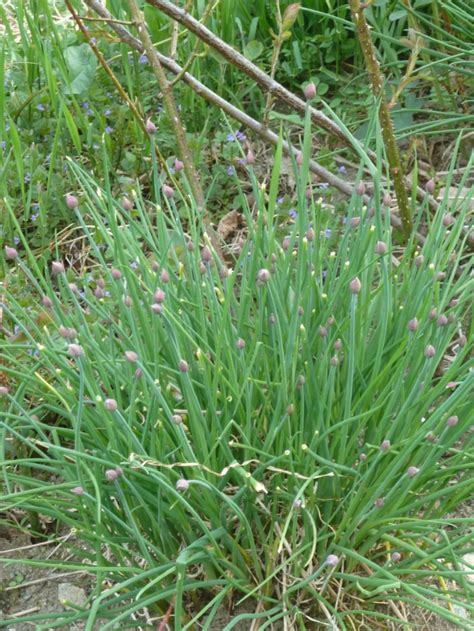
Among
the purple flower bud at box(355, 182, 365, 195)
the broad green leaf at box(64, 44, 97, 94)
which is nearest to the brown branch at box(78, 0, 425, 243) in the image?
the purple flower bud at box(355, 182, 365, 195)

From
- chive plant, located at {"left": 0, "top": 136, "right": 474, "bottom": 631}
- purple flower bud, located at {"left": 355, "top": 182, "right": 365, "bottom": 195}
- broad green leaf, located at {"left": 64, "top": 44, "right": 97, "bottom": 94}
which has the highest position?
purple flower bud, located at {"left": 355, "top": 182, "right": 365, "bottom": 195}

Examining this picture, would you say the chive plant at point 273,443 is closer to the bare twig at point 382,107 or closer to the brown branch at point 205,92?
the bare twig at point 382,107

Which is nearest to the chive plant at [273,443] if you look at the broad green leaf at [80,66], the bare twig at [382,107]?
the bare twig at [382,107]

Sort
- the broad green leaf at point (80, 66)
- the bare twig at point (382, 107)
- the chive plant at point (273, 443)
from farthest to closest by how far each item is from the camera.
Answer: the broad green leaf at point (80, 66) → the bare twig at point (382, 107) → the chive plant at point (273, 443)

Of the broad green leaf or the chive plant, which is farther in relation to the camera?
the broad green leaf

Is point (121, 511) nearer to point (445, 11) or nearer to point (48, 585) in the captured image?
point (48, 585)

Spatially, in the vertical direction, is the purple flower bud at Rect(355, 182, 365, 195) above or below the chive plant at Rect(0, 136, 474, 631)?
above

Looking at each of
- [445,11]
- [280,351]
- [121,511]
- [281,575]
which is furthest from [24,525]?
[445,11]

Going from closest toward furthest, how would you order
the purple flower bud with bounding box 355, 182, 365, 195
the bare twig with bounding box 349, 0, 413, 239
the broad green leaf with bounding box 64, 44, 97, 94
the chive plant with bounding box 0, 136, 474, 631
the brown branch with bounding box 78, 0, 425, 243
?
1. the chive plant with bounding box 0, 136, 474, 631
2. the purple flower bud with bounding box 355, 182, 365, 195
3. the bare twig with bounding box 349, 0, 413, 239
4. the brown branch with bounding box 78, 0, 425, 243
5. the broad green leaf with bounding box 64, 44, 97, 94

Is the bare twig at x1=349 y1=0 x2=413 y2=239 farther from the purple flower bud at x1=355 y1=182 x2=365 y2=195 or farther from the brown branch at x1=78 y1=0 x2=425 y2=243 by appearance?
the purple flower bud at x1=355 y1=182 x2=365 y2=195
